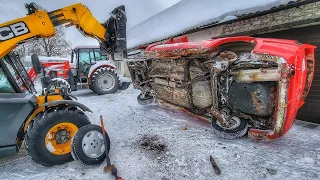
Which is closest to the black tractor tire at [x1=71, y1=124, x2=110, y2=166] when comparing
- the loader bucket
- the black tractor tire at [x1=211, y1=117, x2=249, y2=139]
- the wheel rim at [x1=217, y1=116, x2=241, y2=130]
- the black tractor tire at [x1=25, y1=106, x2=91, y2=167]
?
the black tractor tire at [x1=25, y1=106, x2=91, y2=167]

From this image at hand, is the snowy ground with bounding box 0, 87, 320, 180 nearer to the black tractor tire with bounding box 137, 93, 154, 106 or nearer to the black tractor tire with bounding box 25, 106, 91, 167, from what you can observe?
the black tractor tire with bounding box 25, 106, 91, 167

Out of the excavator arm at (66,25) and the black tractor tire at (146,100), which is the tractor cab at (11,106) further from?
the black tractor tire at (146,100)

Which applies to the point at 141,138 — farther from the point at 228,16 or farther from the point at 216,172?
the point at 228,16

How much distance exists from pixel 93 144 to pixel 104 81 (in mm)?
6386

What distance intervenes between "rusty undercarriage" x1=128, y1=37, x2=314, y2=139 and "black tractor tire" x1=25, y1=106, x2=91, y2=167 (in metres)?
2.07

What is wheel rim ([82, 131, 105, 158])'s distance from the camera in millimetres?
2834

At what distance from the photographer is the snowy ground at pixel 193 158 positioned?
8.86 ft

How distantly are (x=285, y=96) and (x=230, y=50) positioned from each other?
1161 millimetres

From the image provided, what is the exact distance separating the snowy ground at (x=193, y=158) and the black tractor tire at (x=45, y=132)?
0.15 metres

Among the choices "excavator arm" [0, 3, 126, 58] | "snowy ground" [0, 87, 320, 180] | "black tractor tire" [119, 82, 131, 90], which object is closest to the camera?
"snowy ground" [0, 87, 320, 180]

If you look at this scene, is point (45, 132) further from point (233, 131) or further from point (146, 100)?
point (146, 100)

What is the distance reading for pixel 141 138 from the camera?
12.8 ft

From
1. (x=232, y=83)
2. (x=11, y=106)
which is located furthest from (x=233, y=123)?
(x=11, y=106)

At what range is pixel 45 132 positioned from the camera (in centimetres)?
287
